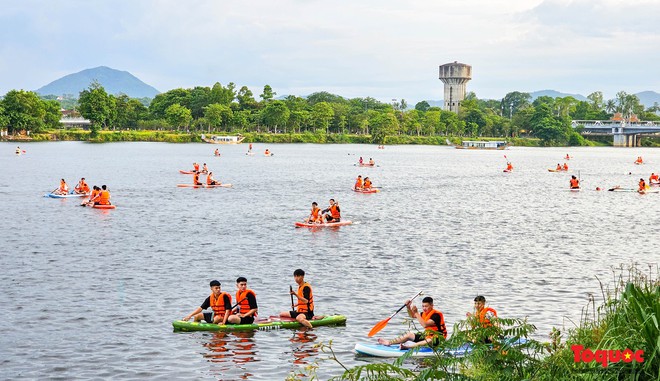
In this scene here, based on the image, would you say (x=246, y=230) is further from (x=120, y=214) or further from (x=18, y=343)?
(x=18, y=343)

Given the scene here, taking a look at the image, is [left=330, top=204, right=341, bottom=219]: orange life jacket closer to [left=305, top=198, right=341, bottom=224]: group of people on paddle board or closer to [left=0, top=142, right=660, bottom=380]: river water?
[left=305, top=198, right=341, bottom=224]: group of people on paddle board

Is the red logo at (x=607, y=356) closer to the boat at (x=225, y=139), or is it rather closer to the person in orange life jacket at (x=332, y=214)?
the person in orange life jacket at (x=332, y=214)

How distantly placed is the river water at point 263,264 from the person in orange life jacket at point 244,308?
0.50 metres

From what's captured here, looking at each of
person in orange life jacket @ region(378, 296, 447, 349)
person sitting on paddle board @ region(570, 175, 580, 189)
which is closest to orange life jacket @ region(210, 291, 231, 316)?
person in orange life jacket @ region(378, 296, 447, 349)

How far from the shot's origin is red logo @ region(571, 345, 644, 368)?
10.7 m

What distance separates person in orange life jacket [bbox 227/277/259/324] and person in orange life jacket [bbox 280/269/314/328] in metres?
1.10

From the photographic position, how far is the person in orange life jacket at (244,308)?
822 inches

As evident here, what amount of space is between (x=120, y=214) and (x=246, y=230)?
11335 millimetres

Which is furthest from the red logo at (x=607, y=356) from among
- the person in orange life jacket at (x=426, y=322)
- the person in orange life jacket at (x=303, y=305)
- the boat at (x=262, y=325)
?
the boat at (x=262, y=325)

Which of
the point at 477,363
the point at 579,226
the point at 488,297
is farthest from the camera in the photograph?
the point at 579,226

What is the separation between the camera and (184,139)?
199875mm

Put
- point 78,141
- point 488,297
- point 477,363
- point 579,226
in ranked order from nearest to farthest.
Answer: point 477,363 → point 488,297 → point 579,226 → point 78,141

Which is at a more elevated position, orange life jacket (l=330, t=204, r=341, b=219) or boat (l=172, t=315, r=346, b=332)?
orange life jacket (l=330, t=204, r=341, b=219)

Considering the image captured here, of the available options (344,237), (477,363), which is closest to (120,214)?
(344,237)
